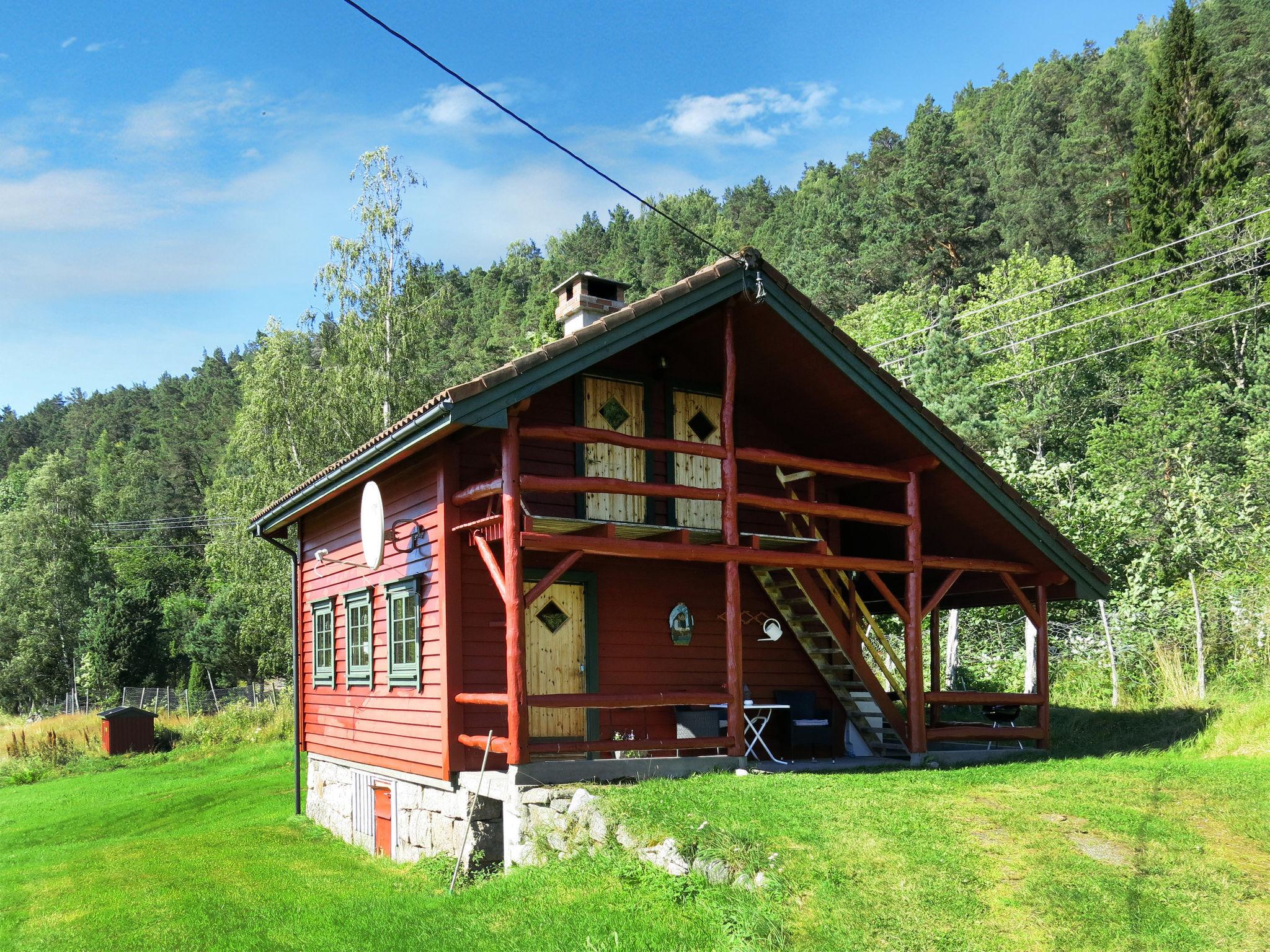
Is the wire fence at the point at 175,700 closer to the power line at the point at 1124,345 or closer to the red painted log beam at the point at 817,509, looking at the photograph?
the red painted log beam at the point at 817,509

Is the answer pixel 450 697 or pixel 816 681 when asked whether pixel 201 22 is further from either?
Result: pixel 816 681

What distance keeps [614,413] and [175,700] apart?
99.8 feet

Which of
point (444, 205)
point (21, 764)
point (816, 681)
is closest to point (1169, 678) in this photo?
point (816, 681)

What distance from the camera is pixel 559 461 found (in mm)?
11750

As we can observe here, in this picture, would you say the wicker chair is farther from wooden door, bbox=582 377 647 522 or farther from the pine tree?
the pine tree

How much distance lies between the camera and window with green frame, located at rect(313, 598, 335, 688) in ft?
48.0

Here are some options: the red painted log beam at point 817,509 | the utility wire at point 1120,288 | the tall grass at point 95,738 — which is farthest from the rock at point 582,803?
the utility wire at point 1120,288

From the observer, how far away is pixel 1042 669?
1358 centimetres

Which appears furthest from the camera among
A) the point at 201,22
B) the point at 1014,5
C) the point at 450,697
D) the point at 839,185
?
the point at 839,185

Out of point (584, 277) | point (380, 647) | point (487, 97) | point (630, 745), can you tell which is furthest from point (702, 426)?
point (487, 97)

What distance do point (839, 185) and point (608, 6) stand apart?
48.4 m

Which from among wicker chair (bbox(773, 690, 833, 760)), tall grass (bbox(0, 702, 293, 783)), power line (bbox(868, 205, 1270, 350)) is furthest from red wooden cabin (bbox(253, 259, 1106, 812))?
power line (bbox(868, 205, 1270, 350))

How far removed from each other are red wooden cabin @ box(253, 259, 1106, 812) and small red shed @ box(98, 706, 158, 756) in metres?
14.1

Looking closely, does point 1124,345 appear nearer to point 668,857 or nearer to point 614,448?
point 614,448
